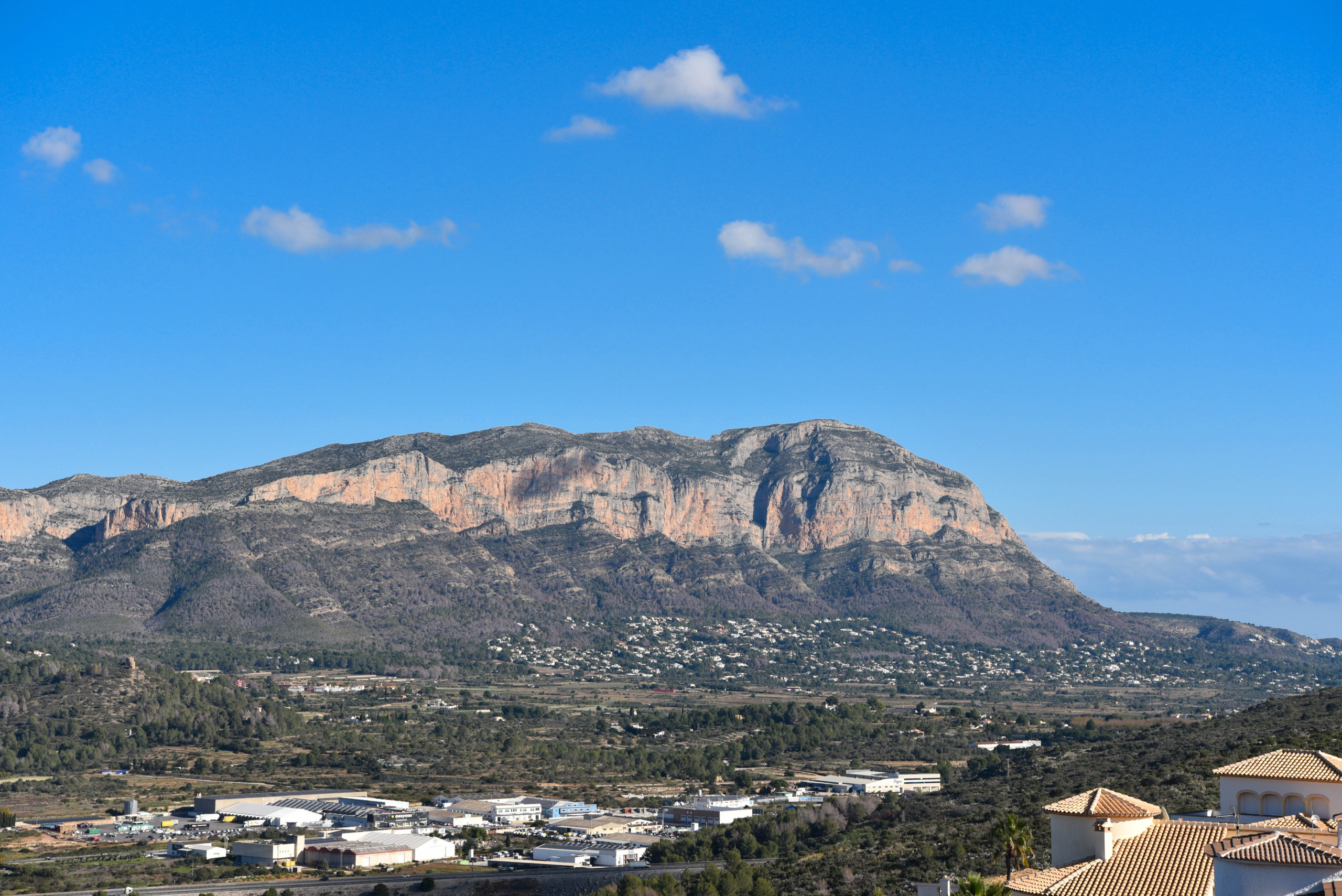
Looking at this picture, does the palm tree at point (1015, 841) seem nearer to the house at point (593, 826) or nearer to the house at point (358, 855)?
the house at point (358, 855)

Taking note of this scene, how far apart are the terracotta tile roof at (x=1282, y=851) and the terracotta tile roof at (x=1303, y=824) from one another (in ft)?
10.7

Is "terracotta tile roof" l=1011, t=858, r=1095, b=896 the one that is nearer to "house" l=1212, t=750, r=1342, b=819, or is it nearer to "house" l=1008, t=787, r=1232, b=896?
"house" l=1008, t=787, r=1232, b=896

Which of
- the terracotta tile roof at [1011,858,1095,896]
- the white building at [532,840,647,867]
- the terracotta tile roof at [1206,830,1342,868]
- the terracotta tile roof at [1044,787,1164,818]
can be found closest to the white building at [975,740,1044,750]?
the white building at [532,840,647,867]

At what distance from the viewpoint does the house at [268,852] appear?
8681 cm

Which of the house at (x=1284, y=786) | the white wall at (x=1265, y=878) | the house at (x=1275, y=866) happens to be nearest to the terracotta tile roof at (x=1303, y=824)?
the house at (x=1284, y=786)

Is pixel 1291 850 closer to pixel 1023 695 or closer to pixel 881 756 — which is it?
pixel 881 756

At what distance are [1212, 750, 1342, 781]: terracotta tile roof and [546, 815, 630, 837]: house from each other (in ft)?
193

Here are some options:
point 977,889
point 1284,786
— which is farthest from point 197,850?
point 977,889

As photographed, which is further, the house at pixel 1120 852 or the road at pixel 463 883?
the road at pixel 463 883

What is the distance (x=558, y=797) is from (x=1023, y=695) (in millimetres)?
100778

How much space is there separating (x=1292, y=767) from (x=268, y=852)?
6552 centimetres

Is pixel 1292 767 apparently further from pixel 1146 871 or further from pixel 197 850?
pixel 197 850

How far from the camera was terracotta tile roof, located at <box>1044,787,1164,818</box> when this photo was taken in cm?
3544

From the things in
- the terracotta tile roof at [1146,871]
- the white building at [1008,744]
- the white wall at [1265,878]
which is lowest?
the white building at [1008,744]
